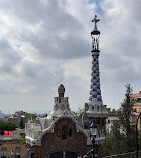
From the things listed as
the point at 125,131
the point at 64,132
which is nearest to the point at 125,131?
the point at 125,131

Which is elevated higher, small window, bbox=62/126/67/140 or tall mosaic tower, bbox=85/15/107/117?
tall mosaic tower, bbox=85/15/107/117

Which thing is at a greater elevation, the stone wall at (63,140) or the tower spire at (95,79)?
the tower spire at (95,79)

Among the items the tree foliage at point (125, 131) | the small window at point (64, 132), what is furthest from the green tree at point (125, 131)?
the small window at point (64, 132)

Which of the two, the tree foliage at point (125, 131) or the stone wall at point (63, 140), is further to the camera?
the stone wall at point (63, 140)

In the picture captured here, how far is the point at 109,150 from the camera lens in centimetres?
2400

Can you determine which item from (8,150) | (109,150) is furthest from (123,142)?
(8,150)

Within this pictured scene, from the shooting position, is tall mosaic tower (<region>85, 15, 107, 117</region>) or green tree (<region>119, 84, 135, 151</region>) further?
tall mosaic tower (<region>85, 15, 107, 117</region>)

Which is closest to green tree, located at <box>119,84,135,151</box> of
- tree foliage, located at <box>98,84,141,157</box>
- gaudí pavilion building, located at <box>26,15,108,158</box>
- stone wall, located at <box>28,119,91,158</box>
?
tree foliage, located at <box>98,84,141,157</box>

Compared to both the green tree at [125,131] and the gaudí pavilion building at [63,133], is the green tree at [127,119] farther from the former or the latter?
the gaudí pavilion building at [63,133]

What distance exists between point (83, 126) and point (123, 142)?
20.0ft

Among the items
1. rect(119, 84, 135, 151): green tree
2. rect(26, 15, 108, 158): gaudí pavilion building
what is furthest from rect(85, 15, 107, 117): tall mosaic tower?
rect(119, 84, 135, 151): green tree

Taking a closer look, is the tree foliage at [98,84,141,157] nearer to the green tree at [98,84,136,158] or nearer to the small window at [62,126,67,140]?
the green tree at [98,84,136,158]

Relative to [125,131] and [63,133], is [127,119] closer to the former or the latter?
[125,131]

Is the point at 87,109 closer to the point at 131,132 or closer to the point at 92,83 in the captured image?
the point at 92,83
